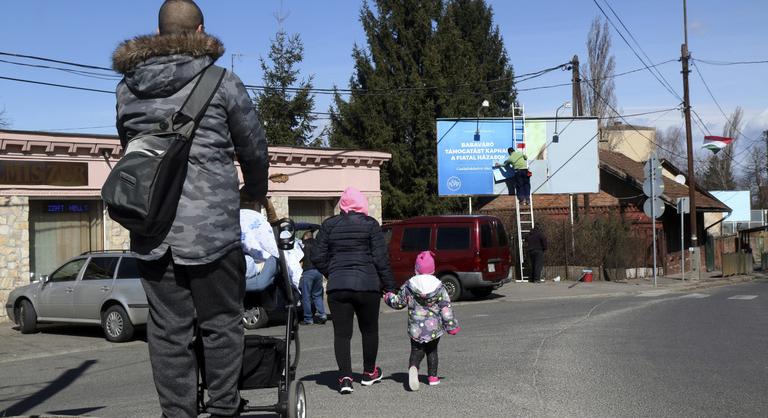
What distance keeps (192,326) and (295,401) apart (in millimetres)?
1154

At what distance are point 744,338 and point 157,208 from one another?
10354 mm

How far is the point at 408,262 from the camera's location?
67.9 ft

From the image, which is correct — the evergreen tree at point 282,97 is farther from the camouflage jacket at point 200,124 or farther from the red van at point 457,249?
the camouflage jacket at point 200,124

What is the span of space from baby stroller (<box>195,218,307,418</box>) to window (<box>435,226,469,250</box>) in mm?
15393

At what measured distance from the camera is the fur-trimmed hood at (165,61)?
3596 millimetres

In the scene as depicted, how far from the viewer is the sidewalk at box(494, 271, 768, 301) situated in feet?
74.4

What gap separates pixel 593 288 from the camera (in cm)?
2461

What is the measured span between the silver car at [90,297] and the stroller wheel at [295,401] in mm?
8984

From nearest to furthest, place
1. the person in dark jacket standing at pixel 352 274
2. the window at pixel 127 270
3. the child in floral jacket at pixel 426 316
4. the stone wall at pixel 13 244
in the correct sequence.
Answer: the person in dark jacket standing at pixel 352 274
the child in floral jacket at pixel 426 316
the window at pixel 127 270
the stone wall at pixel 13 244

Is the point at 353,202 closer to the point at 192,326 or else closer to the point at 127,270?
the point at 192,326

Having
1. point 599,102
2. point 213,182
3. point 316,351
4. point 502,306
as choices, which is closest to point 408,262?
point 502,306

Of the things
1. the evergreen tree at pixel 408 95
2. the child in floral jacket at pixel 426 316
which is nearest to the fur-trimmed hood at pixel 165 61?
the child in floral jacket at pixel 426 316

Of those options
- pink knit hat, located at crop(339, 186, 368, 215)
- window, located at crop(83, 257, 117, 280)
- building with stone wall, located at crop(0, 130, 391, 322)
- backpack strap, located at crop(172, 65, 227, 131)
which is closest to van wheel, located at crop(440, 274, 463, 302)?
building with stone wall, located at crop(0, 130, 391, 322)

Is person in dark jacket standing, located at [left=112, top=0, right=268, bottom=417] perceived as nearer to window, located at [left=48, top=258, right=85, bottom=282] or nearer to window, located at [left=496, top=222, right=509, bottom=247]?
window, located at [left=48, top=258, right=85, bottom=282]
